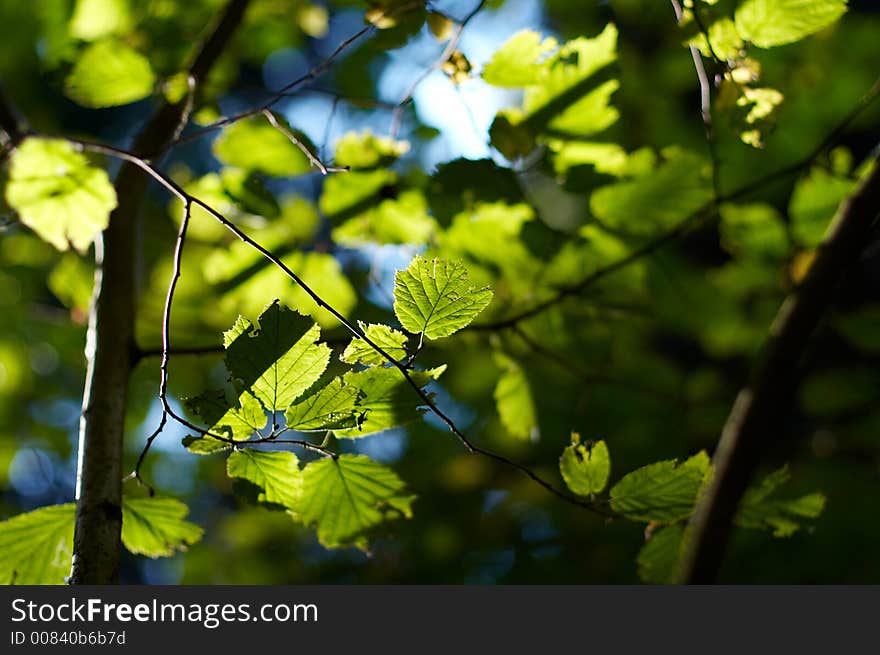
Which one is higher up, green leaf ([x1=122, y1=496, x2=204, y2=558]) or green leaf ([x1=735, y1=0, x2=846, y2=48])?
green leaf ([x1=735, y1=0, x2=846, y2=48])

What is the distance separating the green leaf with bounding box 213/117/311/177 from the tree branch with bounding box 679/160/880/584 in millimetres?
633

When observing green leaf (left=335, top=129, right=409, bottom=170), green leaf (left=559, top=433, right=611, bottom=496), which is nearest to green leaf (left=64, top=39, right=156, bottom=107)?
green leaf (left=335, top=129, right=409, bottom=170)

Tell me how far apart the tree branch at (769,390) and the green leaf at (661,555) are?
0.08ft

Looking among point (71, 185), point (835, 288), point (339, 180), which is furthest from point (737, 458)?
point (71, 185)

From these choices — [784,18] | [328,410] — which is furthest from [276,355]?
[784,18]

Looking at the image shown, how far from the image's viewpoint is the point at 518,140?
853mm

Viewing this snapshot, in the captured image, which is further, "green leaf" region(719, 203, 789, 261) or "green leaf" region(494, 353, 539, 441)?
"green leaf" region(719, 203, 789, 261)

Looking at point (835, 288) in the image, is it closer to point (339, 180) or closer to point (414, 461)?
point (339, 180)

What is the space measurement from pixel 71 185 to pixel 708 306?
1.09 metres

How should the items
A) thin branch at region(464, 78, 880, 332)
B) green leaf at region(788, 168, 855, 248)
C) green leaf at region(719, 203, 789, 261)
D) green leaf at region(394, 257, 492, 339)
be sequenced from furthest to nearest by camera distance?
green leaf at region(719, 203, 789, 261) → green leaf at region(788, 168, 855, 248) → thin branch at region(464, 78, 880, 332) → green leaf at region(394, 257, 492, 339)

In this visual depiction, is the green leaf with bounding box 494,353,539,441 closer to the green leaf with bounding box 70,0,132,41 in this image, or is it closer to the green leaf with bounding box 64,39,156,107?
the green leaf with bounding box 64,39,156,107

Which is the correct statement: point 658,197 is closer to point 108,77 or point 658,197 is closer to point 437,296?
point 437,296

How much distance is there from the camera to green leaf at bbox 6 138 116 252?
0.74 m

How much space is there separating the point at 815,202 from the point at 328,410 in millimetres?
902
